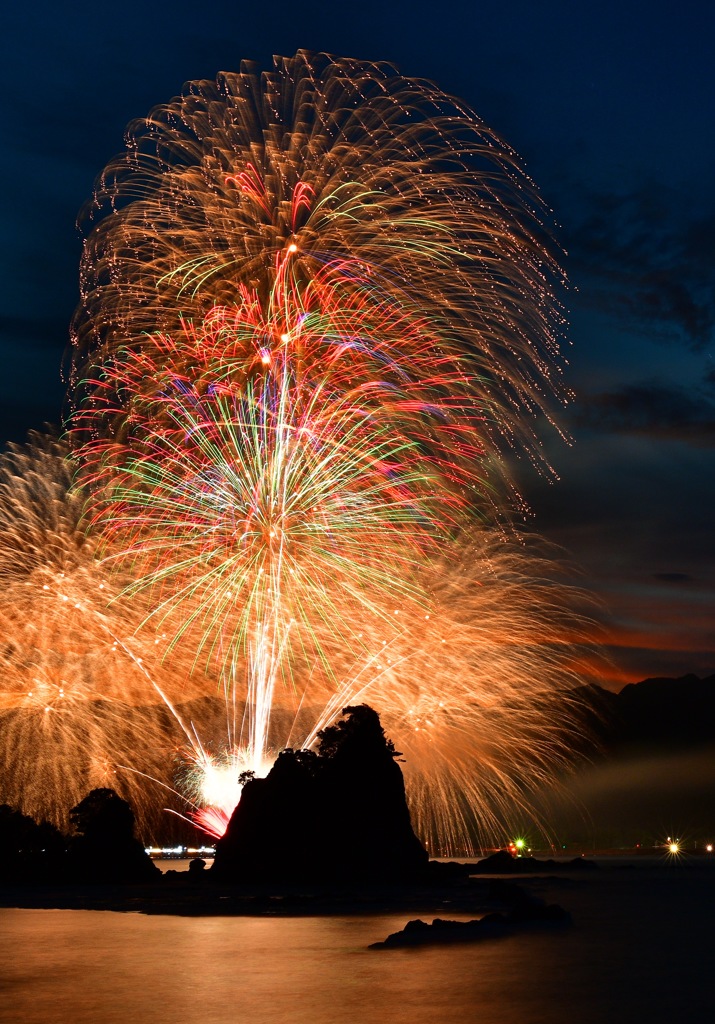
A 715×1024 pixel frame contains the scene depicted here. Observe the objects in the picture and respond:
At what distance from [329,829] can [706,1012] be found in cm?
5079

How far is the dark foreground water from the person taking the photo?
35500mm

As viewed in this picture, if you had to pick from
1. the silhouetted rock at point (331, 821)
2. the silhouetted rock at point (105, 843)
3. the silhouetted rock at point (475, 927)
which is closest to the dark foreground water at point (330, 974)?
the silhouetted rock at point (475, 927)

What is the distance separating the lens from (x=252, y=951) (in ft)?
167

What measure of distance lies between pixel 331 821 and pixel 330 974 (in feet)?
140

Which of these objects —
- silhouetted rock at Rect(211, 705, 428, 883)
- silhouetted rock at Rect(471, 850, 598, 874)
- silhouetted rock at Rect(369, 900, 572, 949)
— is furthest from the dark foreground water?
silhouetted rock at Rect(471, 850, 598, 874)

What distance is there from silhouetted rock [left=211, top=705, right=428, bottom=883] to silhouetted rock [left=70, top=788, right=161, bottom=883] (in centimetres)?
1071

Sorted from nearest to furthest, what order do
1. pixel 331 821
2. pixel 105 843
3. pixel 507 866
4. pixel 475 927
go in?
1. pixel 475 927
2. pixel 331 821
3. pixel 105 843
4. pixel 507 866

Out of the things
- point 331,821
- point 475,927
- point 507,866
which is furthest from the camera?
point 507,866

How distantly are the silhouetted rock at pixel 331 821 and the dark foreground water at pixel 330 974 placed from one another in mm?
18265

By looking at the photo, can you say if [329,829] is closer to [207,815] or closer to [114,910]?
[207,815]

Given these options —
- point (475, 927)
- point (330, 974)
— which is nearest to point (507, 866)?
point (475, 927)

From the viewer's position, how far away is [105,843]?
93.3 m

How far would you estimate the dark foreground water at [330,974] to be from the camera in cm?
3550

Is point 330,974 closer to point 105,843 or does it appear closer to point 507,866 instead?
point 105,843
